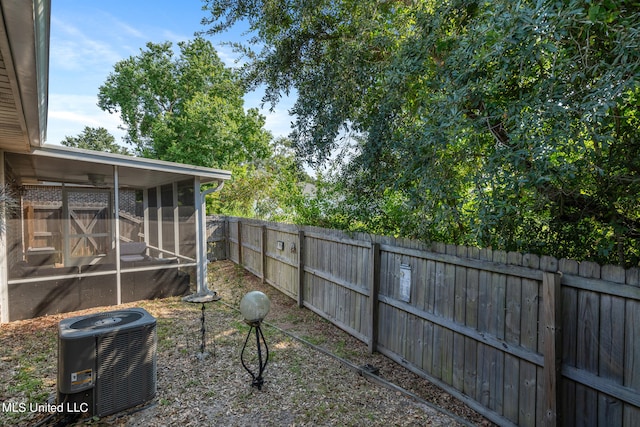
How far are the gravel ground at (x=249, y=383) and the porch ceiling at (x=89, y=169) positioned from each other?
101 inches

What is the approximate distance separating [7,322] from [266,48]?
608 centimetres

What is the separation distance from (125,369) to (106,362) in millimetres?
199

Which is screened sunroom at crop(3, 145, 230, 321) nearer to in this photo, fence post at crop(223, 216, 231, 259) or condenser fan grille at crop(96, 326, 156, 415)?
fence post at crop(223, 216, 231, 259)

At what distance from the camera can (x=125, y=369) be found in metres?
3.01

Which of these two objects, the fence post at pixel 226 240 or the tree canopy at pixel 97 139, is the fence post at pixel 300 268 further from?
the tree canopy at pixel 97 139

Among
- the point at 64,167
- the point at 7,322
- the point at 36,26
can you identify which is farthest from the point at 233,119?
the point at 36,26

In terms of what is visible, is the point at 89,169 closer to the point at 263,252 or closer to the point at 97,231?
the point at 97,231

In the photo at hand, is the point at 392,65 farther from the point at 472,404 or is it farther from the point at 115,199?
the point at 115,199

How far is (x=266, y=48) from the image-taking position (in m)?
5.64

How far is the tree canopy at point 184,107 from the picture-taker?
16781mm

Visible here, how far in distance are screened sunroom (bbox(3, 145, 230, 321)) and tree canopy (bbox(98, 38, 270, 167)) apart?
9864 mm

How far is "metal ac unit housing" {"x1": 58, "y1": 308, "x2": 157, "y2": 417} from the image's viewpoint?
9.01 ft

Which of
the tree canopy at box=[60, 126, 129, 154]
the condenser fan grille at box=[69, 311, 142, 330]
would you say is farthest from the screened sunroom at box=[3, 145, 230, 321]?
the tree canopy at box=[60, 126, 129, 154]

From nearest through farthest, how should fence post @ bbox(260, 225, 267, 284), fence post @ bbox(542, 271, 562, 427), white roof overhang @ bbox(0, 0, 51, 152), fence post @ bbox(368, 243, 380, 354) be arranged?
white roof overhang @ bbox(0, 0, 51, 152), fence post @ bbox(542, 271, 562, 427), fence post @ bbox(368, 243, 380, 354), fence post @ bbox(260, 225, 267, 284)
